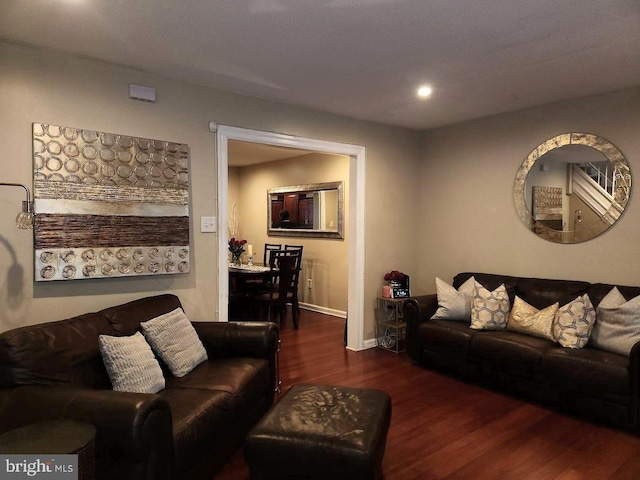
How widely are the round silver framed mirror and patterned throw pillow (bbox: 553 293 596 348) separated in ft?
2.52

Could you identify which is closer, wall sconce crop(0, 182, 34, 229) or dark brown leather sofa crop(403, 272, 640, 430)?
wall sconce crop(0, 182, 34, 229)

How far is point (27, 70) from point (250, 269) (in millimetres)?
3536

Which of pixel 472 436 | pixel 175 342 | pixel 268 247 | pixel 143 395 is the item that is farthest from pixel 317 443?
pixel 268 247

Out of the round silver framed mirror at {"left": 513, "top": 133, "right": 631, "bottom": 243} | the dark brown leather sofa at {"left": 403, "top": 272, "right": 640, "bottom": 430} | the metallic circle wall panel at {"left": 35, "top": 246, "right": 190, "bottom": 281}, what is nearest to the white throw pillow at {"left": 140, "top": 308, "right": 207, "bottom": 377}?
the metallic circle wall panel at {"left": 35, "top": 246, "right": 190, "bottom": 281}

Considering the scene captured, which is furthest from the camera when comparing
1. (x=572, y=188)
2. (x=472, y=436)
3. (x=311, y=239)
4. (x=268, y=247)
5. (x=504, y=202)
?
(x=268, y=247)

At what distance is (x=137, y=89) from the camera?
9.98ft

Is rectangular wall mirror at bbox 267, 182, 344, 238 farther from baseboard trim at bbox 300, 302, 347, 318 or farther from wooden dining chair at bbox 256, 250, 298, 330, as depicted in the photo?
baseboard trim at bbox 300, 302, 347, 318

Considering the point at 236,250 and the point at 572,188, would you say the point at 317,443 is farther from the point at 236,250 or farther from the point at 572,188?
the point at 236,250

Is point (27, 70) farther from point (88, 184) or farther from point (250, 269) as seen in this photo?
point (250, 269)

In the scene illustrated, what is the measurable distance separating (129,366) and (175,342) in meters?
0.43

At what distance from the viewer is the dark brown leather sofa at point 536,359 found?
282 cm

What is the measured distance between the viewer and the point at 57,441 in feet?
5.05

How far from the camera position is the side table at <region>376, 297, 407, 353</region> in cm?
461

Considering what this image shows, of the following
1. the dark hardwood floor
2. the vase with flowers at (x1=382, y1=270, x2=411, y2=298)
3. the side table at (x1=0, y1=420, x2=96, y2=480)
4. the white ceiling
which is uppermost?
the white ceiling
